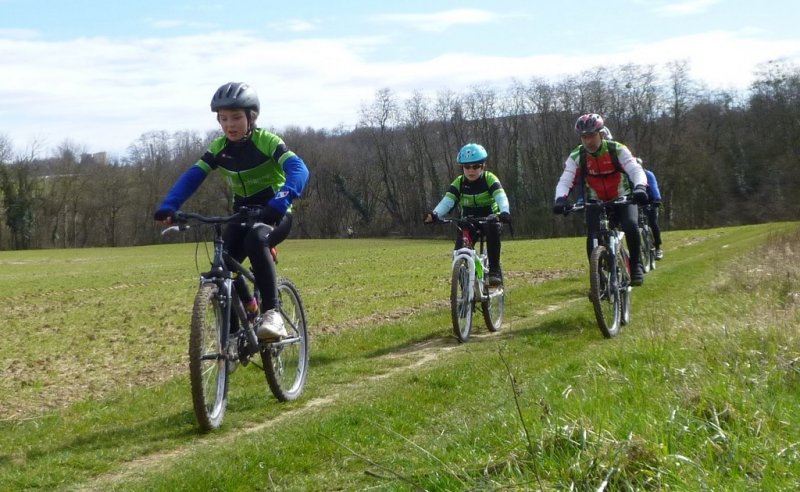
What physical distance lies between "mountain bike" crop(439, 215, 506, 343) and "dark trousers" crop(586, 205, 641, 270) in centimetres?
116

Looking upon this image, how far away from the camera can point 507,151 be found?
333ft

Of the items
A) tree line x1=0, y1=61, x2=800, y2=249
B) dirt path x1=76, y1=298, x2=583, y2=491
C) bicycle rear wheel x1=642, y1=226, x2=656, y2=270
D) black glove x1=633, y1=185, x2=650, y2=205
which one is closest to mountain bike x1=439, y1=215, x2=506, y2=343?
dirt path x1=76, y1=298, x2=583, y2=491

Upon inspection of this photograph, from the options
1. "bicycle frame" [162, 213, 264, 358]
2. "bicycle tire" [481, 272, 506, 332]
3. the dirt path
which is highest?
"bicycle frame" [162, 213, 264, 358]

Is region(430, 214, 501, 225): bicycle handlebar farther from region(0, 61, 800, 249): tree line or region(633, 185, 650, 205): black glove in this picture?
region(0, 61, 800, 249): tree line

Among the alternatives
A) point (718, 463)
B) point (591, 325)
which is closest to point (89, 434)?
point (718, 463)

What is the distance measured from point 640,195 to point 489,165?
89.9 meters

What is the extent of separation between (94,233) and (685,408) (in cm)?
10351

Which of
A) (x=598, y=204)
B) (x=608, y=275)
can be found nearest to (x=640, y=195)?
(x=598, y=204)

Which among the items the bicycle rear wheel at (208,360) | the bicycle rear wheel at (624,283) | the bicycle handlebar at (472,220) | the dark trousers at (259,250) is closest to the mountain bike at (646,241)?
the bicycle rear wheel at (624,283)

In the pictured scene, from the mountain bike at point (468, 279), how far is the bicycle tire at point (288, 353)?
104 inches

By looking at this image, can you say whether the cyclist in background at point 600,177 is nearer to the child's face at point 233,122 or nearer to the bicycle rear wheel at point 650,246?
the child's face at point 233,122

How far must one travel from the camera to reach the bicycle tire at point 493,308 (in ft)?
36.7

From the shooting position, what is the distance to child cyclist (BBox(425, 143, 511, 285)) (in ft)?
35.5

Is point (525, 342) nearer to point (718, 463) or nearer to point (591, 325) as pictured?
point (591, 325)
